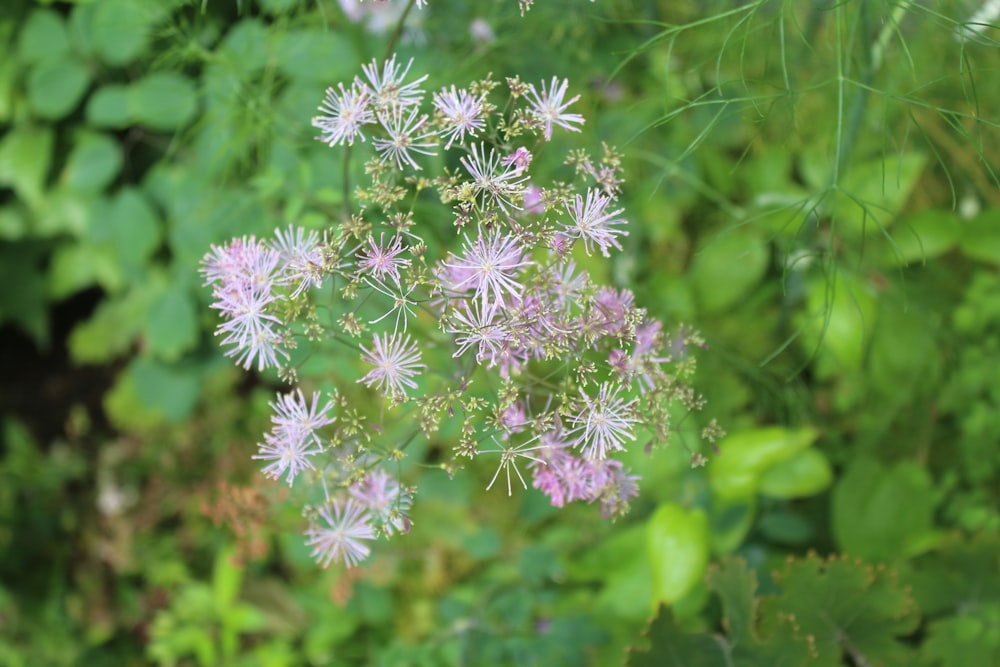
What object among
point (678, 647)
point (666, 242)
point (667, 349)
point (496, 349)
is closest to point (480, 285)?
point (496, 349)

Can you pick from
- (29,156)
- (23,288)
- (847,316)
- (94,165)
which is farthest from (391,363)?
(23,288)

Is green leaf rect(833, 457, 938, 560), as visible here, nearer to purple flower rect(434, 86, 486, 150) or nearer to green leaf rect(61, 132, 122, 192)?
purple flower rect(434, 86, 486, 150)

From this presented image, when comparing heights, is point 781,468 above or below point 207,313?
below

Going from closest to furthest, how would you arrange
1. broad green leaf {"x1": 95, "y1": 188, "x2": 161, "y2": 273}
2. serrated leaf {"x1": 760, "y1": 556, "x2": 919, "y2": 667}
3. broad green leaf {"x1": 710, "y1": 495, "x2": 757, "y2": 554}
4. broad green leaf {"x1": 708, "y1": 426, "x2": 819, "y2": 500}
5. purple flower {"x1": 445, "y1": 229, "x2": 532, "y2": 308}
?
purple flower {"x1": 445, "y1": 229, "x2": 532, "y2": 308} → serrated leaf {"x1": 760, "y1": 556, "x2": 919, "y2": 667} → broad green leaf {"x1": 708, "y1": 426, "x2": 819, "y2": 500} → broad green leaf {"x1": 710, "y1": 495, "x2": 757, "y2": 554} → broad green leaf {"x1": 95, "y1": 188, "x2": 161, "y2": 273}

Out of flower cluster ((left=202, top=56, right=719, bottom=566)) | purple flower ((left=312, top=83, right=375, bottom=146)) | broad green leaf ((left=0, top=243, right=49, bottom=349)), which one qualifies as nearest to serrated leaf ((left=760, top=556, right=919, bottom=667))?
flower cluster ((left=202, top=56, right=719, bottom=566))

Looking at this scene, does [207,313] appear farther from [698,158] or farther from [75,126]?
[698,158]

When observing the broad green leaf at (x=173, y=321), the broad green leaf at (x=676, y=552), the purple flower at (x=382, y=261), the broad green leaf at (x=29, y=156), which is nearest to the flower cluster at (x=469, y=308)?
the purple flower at (x=382, y=261)
